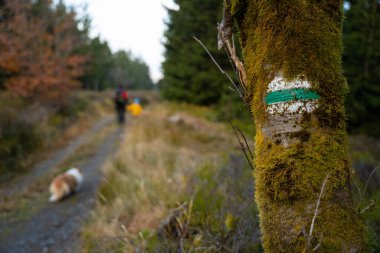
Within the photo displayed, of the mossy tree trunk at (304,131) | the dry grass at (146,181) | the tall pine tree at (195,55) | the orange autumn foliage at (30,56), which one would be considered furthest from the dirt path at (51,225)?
the tall pine tree at (195,55)

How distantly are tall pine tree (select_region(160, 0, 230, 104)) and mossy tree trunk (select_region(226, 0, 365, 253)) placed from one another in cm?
1061

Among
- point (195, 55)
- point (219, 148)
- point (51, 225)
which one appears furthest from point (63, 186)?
point (195, 55)

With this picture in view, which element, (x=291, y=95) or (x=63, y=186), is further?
(x=63, y=186)

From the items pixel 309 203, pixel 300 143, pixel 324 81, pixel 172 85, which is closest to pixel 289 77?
pixel 324 81

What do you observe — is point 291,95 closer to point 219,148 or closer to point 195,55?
point 219,148

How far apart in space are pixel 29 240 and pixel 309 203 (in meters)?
4.52

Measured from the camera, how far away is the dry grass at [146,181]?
11.3 feet

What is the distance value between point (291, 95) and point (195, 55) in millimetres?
12931

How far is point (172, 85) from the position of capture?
16.8 metres

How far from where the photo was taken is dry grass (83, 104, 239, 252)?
11.3 ft

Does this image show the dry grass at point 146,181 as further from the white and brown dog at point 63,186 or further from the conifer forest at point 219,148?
the white and brown dog at point 63,186

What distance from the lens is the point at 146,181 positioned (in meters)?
5.00

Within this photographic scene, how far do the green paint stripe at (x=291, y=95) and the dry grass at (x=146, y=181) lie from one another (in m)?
2.01

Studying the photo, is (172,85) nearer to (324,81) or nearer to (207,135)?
→ (207,135)
